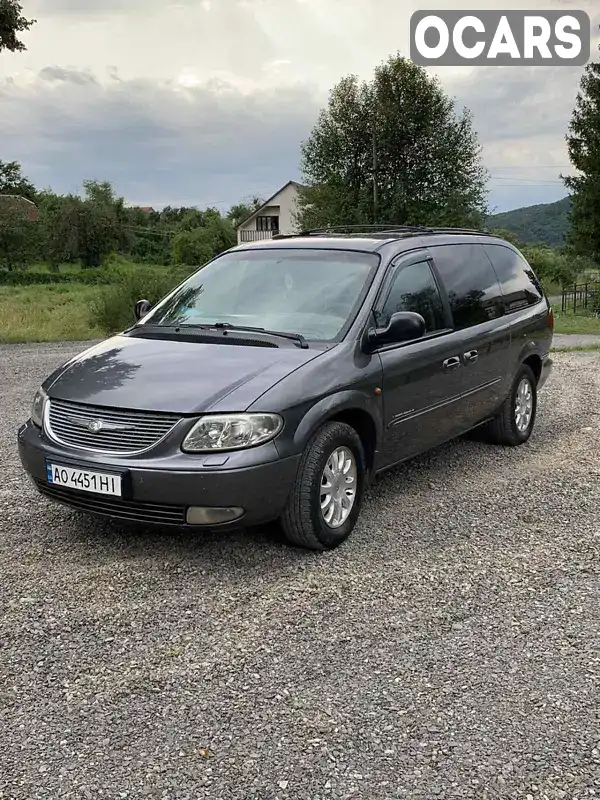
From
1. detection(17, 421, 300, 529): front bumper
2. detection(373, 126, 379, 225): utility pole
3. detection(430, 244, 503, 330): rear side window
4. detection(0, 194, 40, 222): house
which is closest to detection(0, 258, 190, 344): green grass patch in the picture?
detection(430, 244, 503, 330): rear side window

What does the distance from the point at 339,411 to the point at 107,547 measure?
150 centimetres

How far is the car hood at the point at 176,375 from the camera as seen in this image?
4148 mm

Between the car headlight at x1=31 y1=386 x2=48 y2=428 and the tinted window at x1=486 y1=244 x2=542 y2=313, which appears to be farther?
the tinted window at x1=486 y1=244 x2=542 y2=313

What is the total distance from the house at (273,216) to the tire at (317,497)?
234 ft

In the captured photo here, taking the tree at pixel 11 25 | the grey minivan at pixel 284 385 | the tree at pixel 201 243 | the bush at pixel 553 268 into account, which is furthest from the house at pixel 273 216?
the grey minivan at pixel 284 385

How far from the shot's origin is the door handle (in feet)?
18.3

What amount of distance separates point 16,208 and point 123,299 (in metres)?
49.4

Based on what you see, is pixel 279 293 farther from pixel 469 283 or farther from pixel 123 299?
pixel 123 299

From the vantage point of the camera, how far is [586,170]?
39.6 metres

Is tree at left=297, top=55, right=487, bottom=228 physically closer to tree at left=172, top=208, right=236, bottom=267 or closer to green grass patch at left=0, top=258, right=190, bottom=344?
green grass patch at left=0, top=258, right=190, bottom=344

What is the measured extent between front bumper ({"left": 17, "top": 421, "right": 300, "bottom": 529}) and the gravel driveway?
321 mm

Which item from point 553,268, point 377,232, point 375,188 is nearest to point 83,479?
point 377,232

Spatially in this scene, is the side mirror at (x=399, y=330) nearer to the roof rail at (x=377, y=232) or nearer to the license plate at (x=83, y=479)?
the roof rail at (x=377, y=232)

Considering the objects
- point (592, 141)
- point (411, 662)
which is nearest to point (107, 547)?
point (411, 662)
